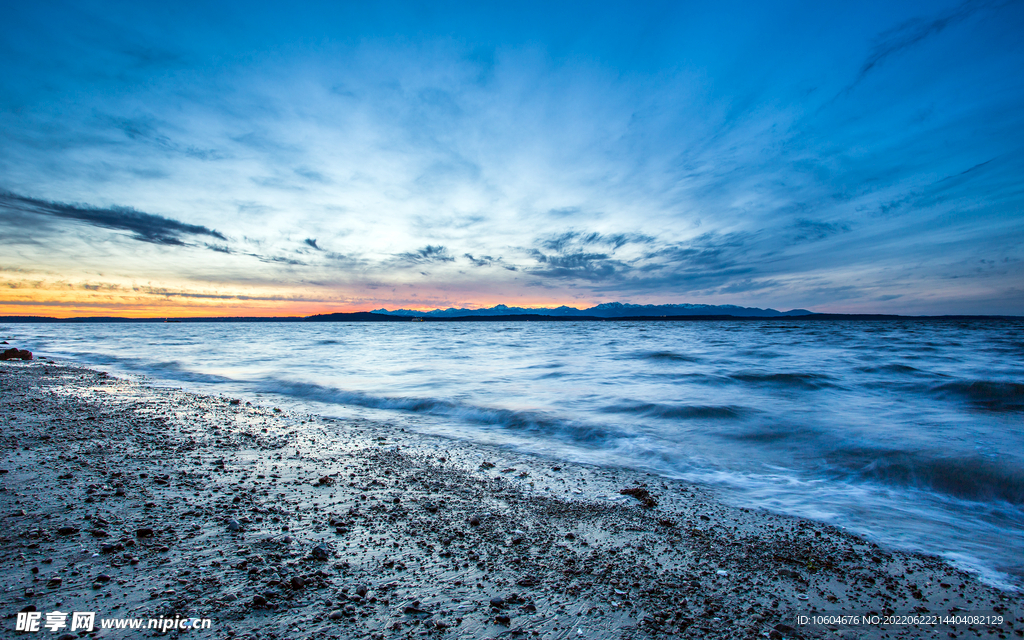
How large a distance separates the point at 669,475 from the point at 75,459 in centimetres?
751

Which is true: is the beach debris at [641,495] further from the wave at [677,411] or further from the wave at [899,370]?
the wave at [899,370]

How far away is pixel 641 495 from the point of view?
4609mm

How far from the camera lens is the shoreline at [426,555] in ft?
8.21

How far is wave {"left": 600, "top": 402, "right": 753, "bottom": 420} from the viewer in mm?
9312

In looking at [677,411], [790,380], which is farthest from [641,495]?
[790,380]

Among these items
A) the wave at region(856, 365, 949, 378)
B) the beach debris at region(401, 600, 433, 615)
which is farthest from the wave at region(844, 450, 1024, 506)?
the wave at region(856, 365, 949, 378)

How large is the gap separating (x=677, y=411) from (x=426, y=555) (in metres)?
7.96

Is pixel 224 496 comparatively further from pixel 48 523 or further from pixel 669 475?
pixel 669 475

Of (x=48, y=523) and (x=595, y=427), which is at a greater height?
(x=48, y=523)

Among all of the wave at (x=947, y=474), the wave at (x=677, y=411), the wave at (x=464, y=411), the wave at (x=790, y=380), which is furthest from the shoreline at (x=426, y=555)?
the wave at (x=790, y=380)

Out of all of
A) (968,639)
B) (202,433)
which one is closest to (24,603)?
(202,433)

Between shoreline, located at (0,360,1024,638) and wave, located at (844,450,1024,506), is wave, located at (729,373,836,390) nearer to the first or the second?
wave, located at (844,450,1024,506)

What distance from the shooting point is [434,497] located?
4297 mm

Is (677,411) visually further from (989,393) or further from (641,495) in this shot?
(989,393)
